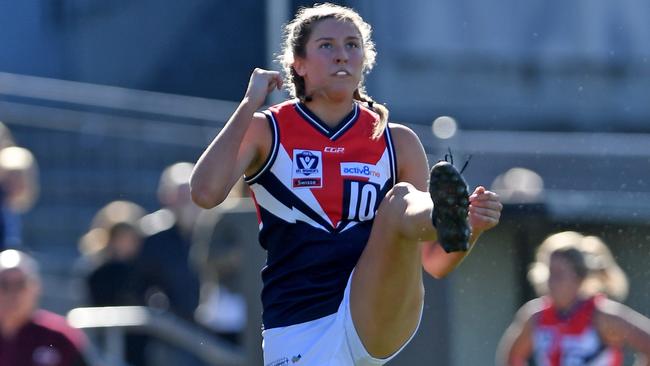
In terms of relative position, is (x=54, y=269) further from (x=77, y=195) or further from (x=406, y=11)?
(x=406, y=11)

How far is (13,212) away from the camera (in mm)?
8867

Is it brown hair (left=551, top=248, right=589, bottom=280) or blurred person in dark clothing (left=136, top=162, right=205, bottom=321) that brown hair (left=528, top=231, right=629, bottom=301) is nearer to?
brown hair (left=551, top=248, right=589, bottom=280)

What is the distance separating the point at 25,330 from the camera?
845cm

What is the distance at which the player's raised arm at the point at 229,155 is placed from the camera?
546 cm

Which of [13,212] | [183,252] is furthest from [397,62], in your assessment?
[13,212]

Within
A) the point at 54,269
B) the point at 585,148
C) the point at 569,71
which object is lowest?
the point at 54,269

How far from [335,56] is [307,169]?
1.40 feet

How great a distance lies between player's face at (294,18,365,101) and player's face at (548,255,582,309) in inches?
126

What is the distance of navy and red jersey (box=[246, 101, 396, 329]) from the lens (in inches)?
220

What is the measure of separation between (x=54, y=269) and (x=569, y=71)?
227 inches

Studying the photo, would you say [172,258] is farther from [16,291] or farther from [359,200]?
[359,200]

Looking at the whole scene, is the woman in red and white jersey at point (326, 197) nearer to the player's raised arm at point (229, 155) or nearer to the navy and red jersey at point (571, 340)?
the player's raised arm at point (229, 155)

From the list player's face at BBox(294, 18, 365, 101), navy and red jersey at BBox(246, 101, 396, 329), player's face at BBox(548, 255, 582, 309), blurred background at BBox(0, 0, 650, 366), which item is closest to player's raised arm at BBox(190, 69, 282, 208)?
navy and red jersey at BBox(246, 101, 396, 329)

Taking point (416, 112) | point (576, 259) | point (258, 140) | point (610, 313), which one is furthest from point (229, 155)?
point (416, 112)
